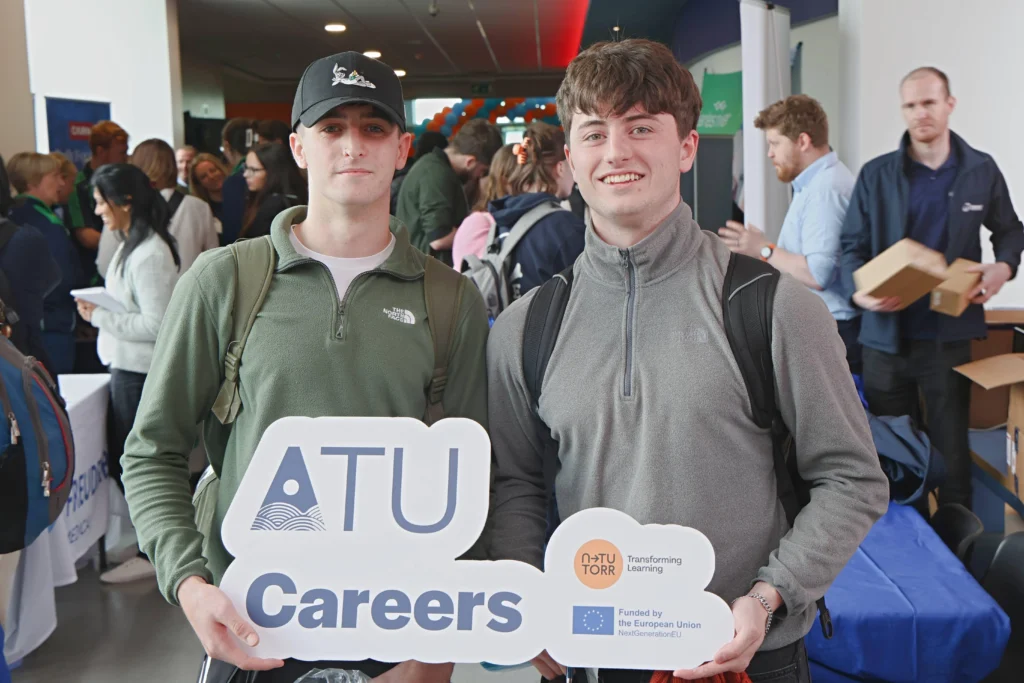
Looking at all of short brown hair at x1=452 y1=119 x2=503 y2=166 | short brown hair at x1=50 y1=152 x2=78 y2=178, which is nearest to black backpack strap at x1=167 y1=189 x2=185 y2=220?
short brown hair at x1=50 y1=152 x2=78 y2=178

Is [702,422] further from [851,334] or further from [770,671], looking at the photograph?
[851,334]

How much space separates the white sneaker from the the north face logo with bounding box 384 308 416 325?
2695 mm

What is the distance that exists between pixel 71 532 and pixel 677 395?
8.94ft

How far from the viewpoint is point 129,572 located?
362cm

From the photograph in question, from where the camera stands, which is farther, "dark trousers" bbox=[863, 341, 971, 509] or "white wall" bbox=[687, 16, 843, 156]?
"white wall" bbox=[687, 16, 843, 156]

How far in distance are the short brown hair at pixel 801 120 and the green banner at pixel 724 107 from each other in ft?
9.42

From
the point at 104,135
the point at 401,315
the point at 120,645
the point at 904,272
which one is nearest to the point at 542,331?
the point at 401,315

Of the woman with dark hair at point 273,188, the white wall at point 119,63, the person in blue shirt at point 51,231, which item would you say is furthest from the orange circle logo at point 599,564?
the white wall at point 119,63

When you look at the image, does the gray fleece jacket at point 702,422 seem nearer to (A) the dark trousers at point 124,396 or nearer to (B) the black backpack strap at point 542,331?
(B) the black backpack strap at point 542,331

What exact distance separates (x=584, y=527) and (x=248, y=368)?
1.71 feet

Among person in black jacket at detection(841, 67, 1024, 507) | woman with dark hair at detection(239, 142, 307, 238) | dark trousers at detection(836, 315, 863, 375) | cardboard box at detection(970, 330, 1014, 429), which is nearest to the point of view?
person in black jacket at detection(841, 67, 1024, 507)

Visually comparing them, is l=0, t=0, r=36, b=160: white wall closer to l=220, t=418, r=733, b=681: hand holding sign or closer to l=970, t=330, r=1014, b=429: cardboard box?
l=220, t=418, r=733, b=681: hand holding sign

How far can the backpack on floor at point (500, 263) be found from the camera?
2.73m

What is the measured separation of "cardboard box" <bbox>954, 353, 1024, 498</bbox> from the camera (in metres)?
2.78
